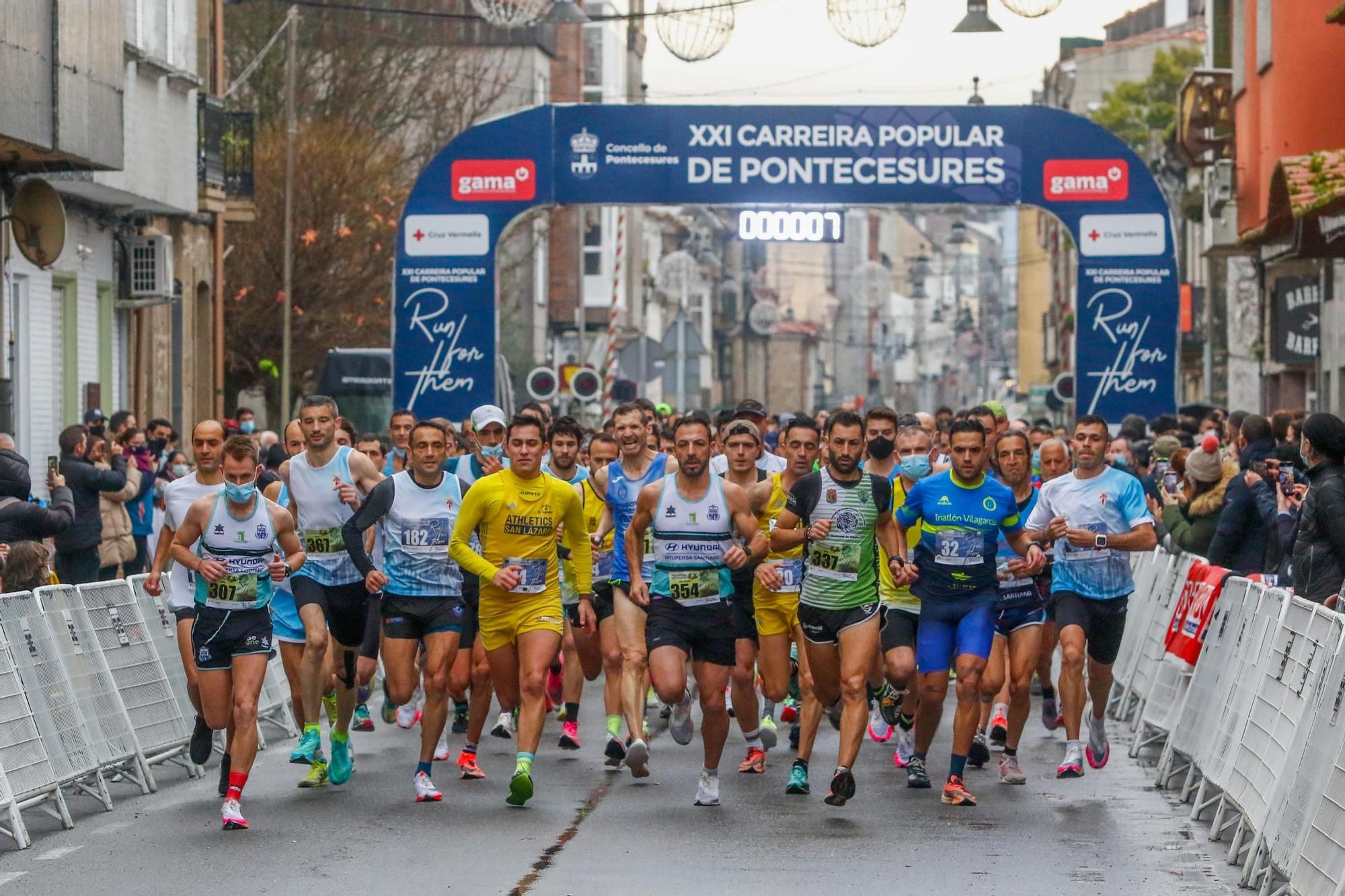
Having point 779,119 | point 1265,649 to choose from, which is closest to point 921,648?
point 1265,649

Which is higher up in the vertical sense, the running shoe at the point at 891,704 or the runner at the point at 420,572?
the runner at the point at 420,572

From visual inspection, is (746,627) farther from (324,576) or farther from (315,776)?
(315,776)

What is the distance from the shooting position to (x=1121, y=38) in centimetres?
9056

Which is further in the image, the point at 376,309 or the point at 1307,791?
the point at 376,309

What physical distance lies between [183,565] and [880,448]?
4.01 metres

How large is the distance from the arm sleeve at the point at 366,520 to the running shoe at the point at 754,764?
2356mm

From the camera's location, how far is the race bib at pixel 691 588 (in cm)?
1159

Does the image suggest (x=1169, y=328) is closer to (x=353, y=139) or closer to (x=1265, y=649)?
(x=1265, y=649)

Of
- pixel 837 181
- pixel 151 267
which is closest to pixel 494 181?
pixel 837 181

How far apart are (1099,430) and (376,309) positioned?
3014 cm

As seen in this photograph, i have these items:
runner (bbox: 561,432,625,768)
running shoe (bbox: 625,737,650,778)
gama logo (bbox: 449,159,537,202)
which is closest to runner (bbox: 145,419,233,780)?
running shoe (bbox: 625,737,650,778)

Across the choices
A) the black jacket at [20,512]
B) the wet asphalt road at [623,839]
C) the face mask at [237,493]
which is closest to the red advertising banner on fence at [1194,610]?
the wet asphalt road at [623,839]

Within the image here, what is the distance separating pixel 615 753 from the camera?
1242 cm

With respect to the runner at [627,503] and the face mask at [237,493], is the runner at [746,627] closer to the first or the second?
the runner at [627,503]
